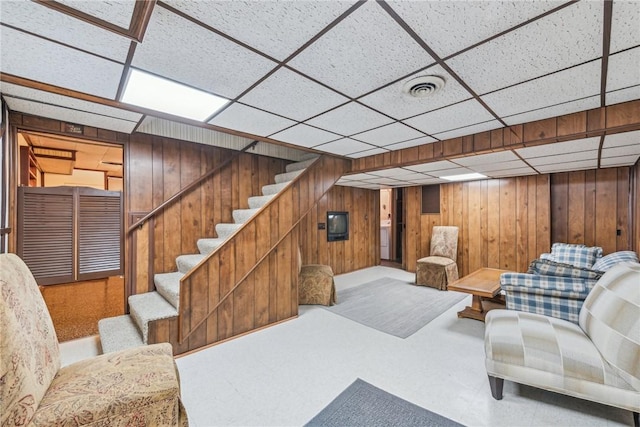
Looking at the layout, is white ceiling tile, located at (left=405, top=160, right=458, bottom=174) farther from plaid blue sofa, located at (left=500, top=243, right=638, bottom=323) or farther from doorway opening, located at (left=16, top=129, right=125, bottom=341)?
doorway opening, located at (left=16, top=129, right=125, bottom=341)

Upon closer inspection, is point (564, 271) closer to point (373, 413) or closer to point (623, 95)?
point (623, 95)

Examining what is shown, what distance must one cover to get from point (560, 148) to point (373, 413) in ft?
10.3

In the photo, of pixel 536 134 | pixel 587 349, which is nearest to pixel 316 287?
pixel 587 349

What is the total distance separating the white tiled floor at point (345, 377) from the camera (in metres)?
1.77

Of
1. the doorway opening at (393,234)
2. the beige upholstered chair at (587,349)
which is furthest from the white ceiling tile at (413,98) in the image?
the doorway opening at (393,234)

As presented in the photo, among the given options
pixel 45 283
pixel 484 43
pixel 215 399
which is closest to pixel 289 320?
pixel 215 399

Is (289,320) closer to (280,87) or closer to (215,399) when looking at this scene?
(215,399)

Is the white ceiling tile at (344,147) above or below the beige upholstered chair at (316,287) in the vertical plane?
above

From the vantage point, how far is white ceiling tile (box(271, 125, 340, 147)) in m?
2.67

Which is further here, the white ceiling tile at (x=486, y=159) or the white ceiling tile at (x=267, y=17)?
the white ceiling tile at (x=486, y=159)

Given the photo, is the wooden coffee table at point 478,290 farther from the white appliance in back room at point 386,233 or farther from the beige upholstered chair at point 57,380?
the white appliance in back room at point 386,233

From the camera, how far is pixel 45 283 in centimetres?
280

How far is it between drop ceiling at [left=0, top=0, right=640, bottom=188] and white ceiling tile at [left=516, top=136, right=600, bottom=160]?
0.21m

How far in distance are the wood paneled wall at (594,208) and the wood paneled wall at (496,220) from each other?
24 cm
